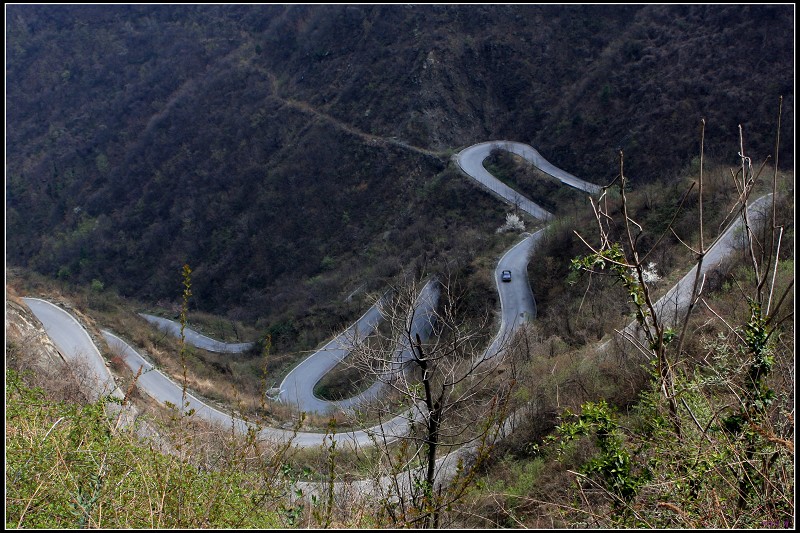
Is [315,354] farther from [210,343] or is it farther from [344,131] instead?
[344,131]

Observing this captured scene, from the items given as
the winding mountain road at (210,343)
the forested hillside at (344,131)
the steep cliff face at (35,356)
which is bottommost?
the winding mountain road at (210,343)

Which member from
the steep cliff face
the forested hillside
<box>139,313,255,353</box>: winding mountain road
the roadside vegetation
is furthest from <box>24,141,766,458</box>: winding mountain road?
<box>139,313,255,353</box>: winding mountain road

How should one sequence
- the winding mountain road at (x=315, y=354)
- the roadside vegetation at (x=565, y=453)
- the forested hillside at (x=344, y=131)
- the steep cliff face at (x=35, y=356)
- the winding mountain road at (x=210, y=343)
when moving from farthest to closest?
the forested hillside at (x=344, y=131) → the winding mountain road at (x=210, y=343) → the winding mountain road at (x=315, y=354) → the steep cliff face at (x=35, y=356) → the roadside vegetation at (x=565, y=453)

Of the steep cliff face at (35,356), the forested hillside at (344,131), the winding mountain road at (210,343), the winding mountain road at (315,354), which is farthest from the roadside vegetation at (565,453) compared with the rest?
the winding mountain road at (210,343)

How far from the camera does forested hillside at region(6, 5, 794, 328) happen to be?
36.4 m

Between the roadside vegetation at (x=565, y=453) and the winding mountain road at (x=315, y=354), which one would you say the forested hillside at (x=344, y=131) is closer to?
the winding mountain road at (x=315, y=354)

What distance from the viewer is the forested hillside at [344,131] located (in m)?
36.4

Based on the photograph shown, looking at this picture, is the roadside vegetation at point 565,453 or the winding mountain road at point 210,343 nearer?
the roadside vegetation at point 565,453

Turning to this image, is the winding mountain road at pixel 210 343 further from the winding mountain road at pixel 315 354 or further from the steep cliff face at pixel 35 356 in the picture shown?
the steep cliff face at pixel 35 356

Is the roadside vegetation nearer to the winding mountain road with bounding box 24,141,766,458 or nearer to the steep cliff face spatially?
the steep cliff face

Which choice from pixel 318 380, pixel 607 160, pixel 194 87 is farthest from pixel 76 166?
pixel 607 160

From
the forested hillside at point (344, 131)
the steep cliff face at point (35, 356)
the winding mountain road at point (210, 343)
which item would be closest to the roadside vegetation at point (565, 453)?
the steep cliff face at point (35, 356)

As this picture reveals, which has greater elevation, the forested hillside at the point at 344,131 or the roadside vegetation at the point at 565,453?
the forested hillside at the point at 344,131

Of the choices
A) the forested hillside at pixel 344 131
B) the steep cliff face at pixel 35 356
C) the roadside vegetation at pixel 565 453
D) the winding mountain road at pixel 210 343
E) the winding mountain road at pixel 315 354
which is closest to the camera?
the roadside vegetation at pixel 565 453
